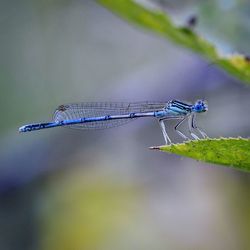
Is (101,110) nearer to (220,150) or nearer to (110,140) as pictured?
(110,140)

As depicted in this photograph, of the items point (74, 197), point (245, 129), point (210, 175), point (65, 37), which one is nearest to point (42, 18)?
point (65, 37)

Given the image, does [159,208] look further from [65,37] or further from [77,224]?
[65,37]

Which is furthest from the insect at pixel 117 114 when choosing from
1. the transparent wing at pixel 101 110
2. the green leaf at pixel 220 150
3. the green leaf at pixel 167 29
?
the green leaf at pixel 220 150

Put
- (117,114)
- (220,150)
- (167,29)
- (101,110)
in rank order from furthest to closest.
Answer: (101,110) < (117,114) < (167,29) < (220,150)

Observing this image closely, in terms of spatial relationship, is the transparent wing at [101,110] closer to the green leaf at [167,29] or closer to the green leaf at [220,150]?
the green leaf at [167,29]

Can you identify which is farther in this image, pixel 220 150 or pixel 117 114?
pixel 117 114

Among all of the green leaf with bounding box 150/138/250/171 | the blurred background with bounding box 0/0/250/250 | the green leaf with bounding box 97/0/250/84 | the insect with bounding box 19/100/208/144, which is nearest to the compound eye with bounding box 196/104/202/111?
the insect with bounding box 19/100/208/144

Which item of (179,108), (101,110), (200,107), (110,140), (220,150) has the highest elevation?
(101,110)

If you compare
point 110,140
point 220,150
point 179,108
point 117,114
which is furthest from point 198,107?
point 220,150
